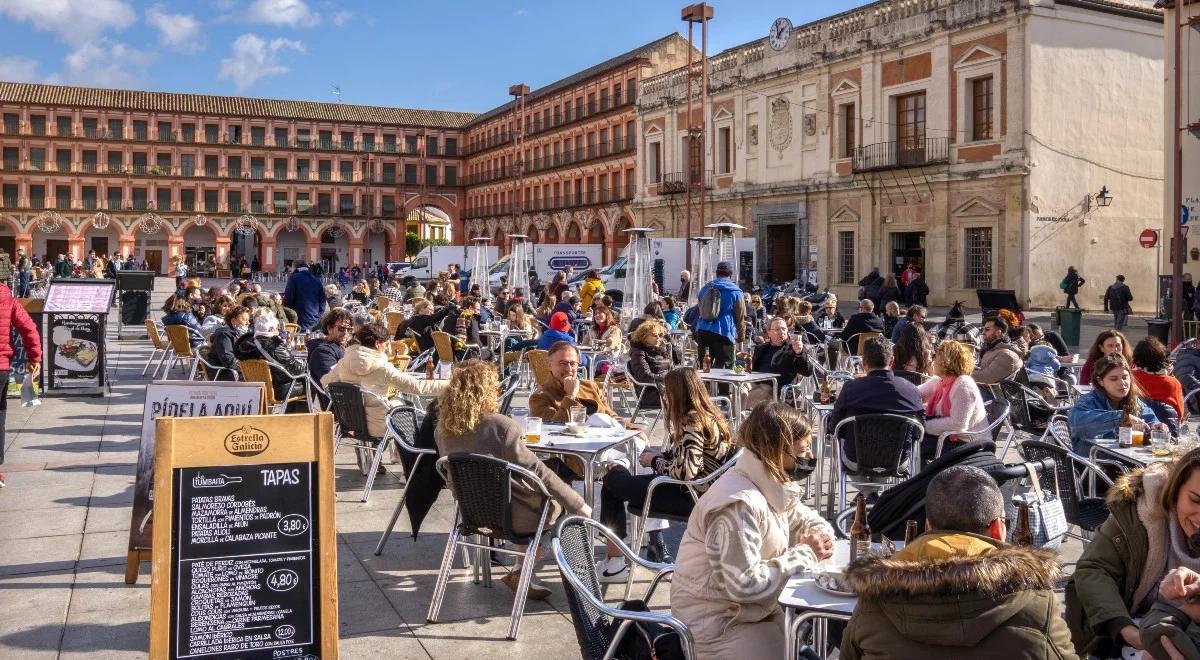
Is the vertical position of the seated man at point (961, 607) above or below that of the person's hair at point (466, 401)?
below

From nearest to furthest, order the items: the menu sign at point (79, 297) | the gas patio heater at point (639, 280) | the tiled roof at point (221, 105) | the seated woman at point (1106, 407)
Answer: the seated woman at point (1106, 407)
the menu sign at point (79, 297)
the gas patio heater at point (639, 280)
the tiled roof at point (221, 105)

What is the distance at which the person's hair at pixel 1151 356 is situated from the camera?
663 centimetres

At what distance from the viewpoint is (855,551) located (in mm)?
3494

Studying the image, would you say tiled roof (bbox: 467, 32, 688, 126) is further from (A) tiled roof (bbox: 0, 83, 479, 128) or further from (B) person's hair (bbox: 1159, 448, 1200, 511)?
(B) person's hair (bbox: 1159, 448, 1200, 511)

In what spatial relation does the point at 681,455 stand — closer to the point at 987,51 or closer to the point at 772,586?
the point at 772,586

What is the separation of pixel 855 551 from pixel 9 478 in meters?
6.37

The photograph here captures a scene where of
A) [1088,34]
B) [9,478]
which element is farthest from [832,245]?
[9,478]

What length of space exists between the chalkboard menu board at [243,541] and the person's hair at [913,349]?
175 inches

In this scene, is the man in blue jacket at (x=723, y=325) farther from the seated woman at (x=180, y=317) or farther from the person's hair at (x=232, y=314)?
the seated woman at (x=180, y=317)

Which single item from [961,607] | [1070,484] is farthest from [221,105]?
[961,607]

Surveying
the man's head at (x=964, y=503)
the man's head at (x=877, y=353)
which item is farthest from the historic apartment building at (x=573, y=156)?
the man's head at (x=964, y=503)

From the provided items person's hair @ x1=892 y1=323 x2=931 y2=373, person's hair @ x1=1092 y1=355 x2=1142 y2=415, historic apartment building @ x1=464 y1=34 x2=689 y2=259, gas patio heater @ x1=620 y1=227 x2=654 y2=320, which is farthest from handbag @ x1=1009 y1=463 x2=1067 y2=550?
historic apartment building @ x1=464 y1=34 x2=689 y2=259

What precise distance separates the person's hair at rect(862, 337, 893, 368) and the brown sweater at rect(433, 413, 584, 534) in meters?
2.21

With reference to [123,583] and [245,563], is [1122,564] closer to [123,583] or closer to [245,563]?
[245,563]
